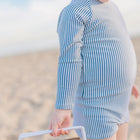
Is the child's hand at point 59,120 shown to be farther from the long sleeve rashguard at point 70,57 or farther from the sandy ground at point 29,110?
the sandy ground at point 29,110

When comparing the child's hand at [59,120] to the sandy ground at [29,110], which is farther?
the sandy ground at [29,110]

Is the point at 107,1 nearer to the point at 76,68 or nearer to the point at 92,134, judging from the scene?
the point at 76,68

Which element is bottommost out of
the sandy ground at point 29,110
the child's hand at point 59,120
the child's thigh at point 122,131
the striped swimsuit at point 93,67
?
the sandy ground at point 29,110

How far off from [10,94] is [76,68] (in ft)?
9.90

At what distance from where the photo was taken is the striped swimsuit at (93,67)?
0.97 metres

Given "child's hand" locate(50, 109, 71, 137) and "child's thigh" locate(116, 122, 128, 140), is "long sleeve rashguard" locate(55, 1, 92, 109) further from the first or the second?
"child's thigh" locate(116, 122, 128, 140)

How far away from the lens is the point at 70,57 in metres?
0.96

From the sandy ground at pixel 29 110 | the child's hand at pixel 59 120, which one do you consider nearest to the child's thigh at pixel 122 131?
the child's hand at pixel 59 120

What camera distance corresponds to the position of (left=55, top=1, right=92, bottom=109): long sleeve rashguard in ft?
3.16

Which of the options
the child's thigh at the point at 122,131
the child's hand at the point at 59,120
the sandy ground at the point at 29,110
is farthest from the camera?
the sandy ground at the point at 29,110

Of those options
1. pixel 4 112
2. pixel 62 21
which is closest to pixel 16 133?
pixel 4 112

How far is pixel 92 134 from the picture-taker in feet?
3.45

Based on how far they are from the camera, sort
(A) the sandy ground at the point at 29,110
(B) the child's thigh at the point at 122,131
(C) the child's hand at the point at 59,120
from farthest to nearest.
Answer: (A) the sandy ground at the point at 29,110 → (B) the child's thigh at the point at 122,131 → (C) the child's hand at the point at 59,120

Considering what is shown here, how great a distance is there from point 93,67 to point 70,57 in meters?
0.11
